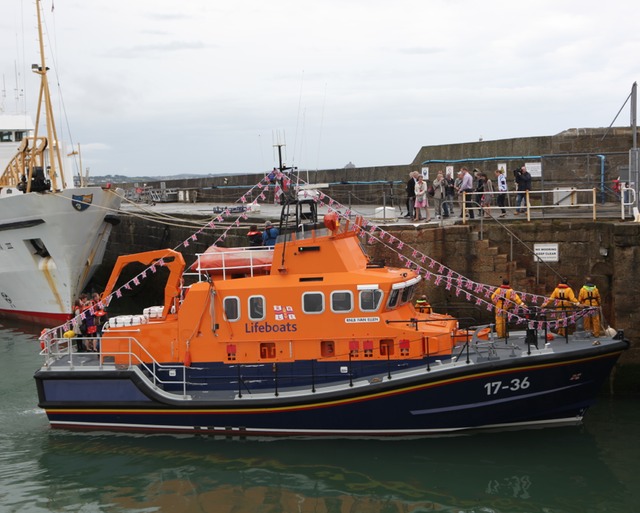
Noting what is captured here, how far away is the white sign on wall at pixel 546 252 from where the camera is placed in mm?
14047

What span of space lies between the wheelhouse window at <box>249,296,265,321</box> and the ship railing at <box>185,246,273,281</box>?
24.3 inches

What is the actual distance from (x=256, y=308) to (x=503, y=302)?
3938mm

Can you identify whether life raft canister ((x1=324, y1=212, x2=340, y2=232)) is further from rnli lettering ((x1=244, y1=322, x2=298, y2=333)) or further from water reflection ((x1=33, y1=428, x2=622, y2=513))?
water reflection ((x1=33, y1=428, x2=622, y2=513))

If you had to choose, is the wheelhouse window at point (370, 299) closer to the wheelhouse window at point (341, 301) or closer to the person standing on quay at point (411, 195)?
the wheelhouse window at point (341, 301)

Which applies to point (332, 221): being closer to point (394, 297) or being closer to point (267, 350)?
point (394, 297)

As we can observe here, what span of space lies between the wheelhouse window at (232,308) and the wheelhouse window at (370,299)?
1.85m

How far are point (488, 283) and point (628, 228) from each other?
106 inches

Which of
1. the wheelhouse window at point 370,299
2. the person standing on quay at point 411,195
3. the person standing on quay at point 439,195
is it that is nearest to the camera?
Answer: the wheelhouse window at point 370,299

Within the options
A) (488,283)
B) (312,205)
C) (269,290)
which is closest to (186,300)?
(269,290)

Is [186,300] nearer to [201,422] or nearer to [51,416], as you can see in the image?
[201,422]

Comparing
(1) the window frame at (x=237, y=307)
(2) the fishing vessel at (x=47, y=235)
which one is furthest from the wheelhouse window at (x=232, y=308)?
(2) the fishing vessel at (x=47, y=235)

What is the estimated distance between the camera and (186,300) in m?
11.5

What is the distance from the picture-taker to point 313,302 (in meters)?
11.2

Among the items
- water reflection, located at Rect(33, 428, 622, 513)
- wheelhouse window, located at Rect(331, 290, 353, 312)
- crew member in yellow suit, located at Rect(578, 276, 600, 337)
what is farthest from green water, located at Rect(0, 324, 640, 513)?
wheelhouse window, located at Rect(331, 290, 353, 312)
